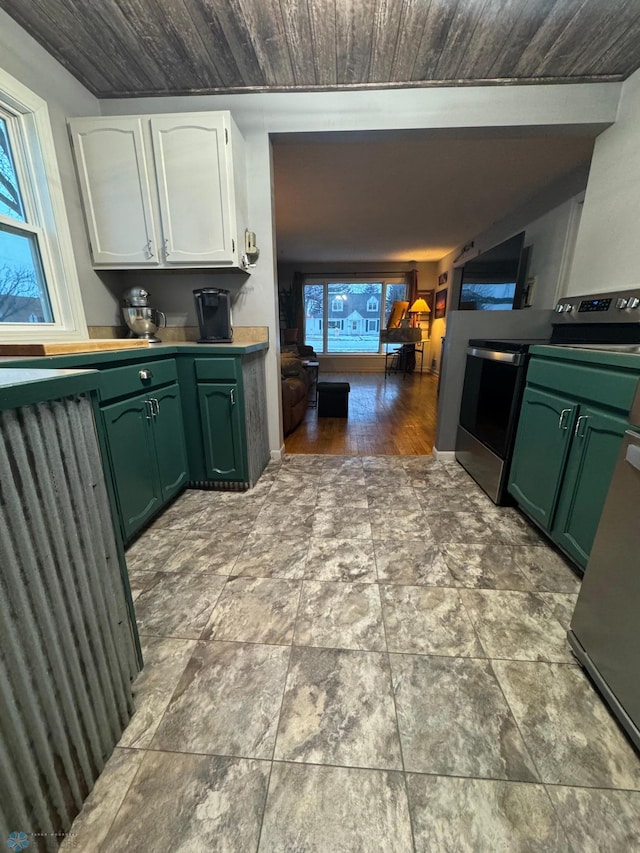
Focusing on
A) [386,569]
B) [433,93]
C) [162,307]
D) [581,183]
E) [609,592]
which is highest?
[433,93]

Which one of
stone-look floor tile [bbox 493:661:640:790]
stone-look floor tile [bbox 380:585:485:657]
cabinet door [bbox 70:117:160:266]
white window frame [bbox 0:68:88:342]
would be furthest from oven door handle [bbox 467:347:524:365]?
Answer: white window frame [bbox 0:68:88:342]

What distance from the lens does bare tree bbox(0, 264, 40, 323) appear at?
1.67 metres

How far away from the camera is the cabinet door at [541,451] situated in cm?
150

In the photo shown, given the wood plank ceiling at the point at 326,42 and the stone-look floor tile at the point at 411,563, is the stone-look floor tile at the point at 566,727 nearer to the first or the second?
the stone-look floor tile at the point at 411,563

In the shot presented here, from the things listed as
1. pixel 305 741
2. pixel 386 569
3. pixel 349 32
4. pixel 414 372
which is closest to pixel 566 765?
pixel 305 741

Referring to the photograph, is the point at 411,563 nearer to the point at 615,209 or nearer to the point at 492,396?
the point at 492,396

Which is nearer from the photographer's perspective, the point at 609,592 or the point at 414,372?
the point at 609,592

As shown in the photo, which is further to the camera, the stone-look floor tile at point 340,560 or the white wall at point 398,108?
the white wall at point 398,108

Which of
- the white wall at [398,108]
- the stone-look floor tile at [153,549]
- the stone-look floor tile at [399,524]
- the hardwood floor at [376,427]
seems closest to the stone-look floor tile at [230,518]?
the stone-look floor tile at [153,549]

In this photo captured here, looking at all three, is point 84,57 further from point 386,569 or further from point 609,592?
point 609,592

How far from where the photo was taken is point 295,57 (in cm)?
186

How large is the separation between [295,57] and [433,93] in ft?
2.96

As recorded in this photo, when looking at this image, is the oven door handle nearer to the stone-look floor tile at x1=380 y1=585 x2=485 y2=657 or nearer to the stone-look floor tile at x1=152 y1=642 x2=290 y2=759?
the stone-look floor tile at x1=380 y1=585 x2=485 y2=657

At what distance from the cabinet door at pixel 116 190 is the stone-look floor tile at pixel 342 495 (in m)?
1.92
